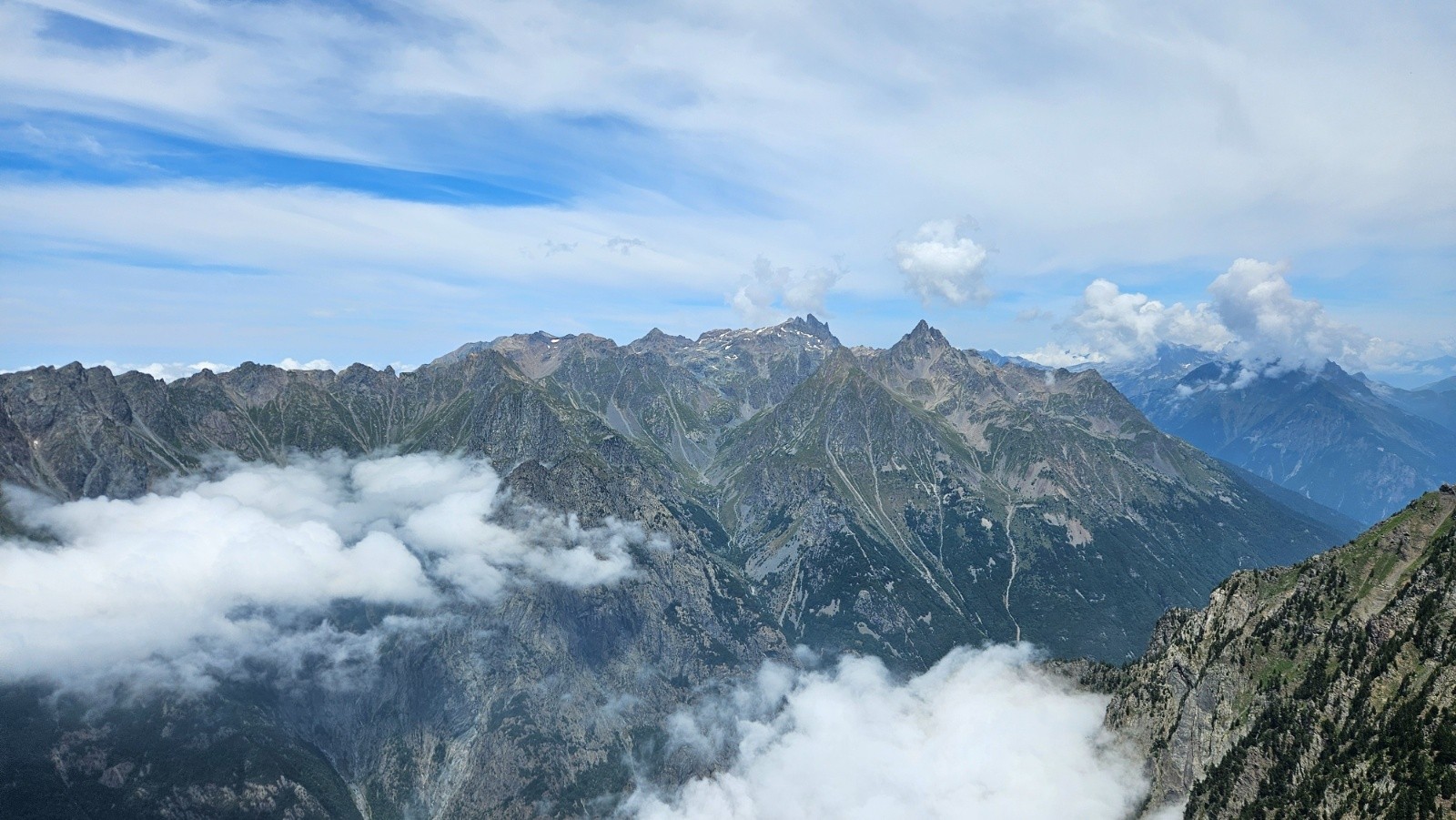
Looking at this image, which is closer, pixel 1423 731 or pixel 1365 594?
pixel 1423 731

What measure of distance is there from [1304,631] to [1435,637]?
1270 inches

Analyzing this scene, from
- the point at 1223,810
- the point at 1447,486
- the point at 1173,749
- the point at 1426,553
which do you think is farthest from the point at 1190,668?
the point at 1447,486

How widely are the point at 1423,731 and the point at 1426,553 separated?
4963cm

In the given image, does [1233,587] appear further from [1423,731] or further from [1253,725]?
[1423,731]

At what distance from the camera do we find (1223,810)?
6476 inches

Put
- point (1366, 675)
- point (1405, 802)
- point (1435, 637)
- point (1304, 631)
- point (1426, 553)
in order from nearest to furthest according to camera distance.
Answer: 1. point (1405, 802)
2. point (1435, 637)
3. point (1366, 675)
4. point (1426, 553)
5. point (1304, 631)

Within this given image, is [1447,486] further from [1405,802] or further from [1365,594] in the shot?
[1405,802]

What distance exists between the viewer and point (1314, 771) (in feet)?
487

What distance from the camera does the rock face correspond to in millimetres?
132375

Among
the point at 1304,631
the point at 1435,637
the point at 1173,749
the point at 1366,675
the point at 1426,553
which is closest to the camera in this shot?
the point at 1435,637

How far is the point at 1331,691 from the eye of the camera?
511 feet

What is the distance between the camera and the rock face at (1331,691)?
132375 mm

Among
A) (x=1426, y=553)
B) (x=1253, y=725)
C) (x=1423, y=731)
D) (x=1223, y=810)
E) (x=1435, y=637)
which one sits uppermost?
(x=1426, y=553)

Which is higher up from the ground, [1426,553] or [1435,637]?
[1426,553]
